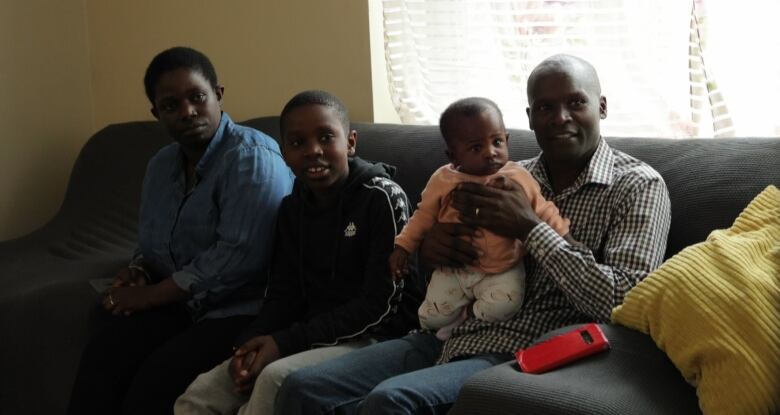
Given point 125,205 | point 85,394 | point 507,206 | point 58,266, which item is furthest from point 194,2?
point 507,206

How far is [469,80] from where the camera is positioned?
3146mm

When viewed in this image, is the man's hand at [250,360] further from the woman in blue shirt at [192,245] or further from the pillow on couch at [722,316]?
the pillow on couch at [722,316]

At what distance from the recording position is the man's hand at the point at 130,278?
8.99ft

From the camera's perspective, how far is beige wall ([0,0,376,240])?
331cm

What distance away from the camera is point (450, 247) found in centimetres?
214

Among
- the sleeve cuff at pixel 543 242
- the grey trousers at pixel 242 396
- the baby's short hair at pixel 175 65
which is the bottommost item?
the grey trousers at pixel 242 396

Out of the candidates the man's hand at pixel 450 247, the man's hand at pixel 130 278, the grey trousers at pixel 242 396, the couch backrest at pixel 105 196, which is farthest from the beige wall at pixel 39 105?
the man's hand at pixel 450 247

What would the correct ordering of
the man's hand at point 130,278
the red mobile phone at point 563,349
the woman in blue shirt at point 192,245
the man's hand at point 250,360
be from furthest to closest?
the man's hand at point 130,278, the woman in blue shirt at point 192,245, the man's hand at point 250,360, the red mobile phone at point 563,349

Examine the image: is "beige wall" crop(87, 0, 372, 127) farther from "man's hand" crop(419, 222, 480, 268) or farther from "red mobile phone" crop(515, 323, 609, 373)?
"red mobile phone" crop(515, 323, 609, 373)

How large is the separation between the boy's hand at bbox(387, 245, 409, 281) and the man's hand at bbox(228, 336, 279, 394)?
0.31 metres

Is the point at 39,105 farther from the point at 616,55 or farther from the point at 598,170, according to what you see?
the point at 598,170

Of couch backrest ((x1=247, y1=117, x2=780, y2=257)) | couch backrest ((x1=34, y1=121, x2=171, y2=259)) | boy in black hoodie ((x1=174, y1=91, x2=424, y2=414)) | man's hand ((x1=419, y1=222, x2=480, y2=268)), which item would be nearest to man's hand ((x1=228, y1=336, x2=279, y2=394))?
boy in black hoodie ((x1=174, y1=91, x2=424, y2=414))

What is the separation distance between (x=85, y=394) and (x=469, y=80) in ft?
4.72

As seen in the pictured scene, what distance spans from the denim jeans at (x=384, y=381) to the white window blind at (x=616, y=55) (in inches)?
39.7
